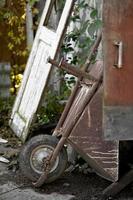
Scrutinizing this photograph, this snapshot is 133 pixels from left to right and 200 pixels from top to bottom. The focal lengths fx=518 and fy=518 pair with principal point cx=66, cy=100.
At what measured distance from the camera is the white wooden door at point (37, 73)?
213 inches

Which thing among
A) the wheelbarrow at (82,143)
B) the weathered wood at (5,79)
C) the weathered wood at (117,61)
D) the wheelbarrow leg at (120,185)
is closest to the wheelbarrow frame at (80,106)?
the wheelbarrow at (82,143)

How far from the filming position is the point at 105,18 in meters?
3.45

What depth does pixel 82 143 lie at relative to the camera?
4.34 meters

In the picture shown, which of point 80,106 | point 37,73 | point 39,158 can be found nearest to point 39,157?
point 39,158

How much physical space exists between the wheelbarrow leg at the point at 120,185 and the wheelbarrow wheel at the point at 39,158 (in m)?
0.48

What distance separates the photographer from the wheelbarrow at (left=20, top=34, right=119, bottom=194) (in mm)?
4273

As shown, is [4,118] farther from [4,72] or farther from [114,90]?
[114,90]

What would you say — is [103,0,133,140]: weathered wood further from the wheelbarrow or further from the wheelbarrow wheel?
the wheelbarrow wheel

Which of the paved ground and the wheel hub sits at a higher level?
the wheel hub

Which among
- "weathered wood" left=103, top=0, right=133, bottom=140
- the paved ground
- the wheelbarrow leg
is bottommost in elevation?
the paved ground

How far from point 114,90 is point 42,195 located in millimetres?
1431

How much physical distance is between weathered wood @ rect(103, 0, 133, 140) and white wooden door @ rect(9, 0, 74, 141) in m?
1.88

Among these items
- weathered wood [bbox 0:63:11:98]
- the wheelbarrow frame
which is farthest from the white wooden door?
weathered wood [bbox 0:63:11:98]

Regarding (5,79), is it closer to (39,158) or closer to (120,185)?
(39,158)
